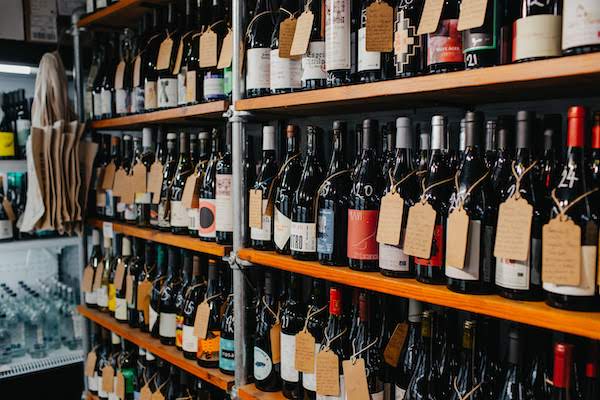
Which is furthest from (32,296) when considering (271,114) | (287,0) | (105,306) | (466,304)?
(466,304)

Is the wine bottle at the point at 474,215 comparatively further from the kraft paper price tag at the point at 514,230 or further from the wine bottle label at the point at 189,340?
the wine bottle label at the point at 189,340

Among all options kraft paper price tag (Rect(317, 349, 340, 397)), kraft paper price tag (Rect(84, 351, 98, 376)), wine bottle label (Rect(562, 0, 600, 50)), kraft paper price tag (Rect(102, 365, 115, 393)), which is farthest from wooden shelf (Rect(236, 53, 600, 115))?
kraft paper price tag (Rect(84, 351, 98, 376))

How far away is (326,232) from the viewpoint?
53.0 inches

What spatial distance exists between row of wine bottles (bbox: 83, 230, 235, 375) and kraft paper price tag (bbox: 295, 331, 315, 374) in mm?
334

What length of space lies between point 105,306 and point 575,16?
2.14m

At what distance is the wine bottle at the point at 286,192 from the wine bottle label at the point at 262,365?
1.05 feet

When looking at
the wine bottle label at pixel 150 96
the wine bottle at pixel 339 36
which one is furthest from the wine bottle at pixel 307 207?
the wine bottle label at pixel 150 96

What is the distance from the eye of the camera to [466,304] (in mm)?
1026

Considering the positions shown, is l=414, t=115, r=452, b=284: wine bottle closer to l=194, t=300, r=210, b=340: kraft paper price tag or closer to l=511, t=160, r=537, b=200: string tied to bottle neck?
l=511, t=160, r=537, b=200: string tied to bottle neck

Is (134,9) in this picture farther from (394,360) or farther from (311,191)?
(394,360)

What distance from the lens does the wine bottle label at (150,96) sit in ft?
6.82

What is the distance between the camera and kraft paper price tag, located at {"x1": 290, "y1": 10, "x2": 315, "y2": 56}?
134cm

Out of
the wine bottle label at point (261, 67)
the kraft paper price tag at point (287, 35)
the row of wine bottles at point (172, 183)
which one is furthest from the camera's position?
the row of wine bottles at point (172, 183)

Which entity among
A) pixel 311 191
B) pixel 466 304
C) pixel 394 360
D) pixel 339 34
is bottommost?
pixel 394 360
